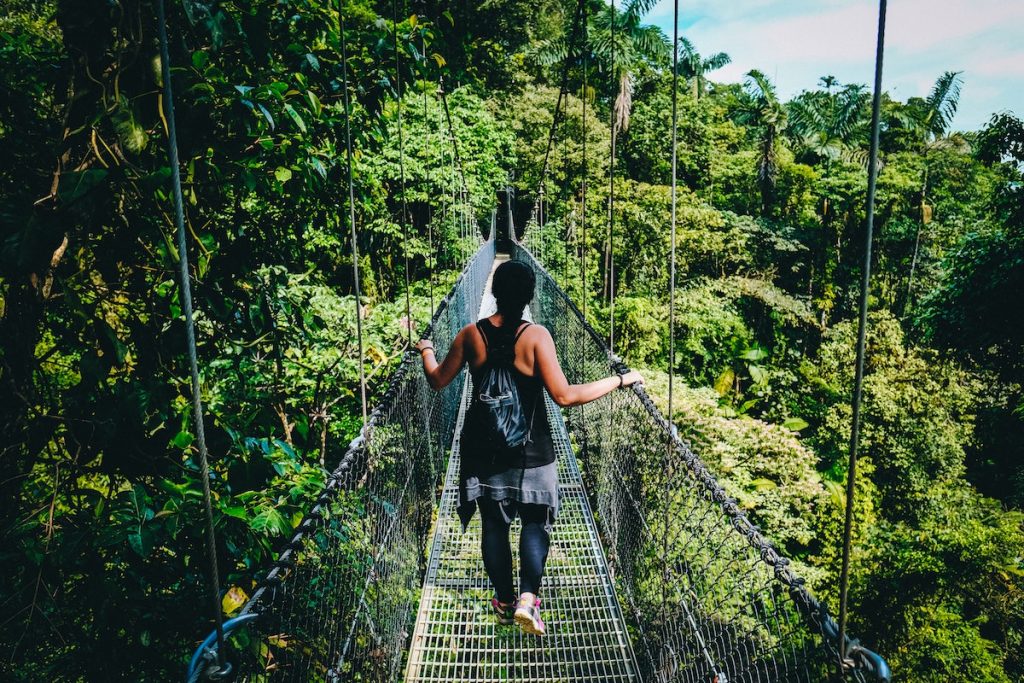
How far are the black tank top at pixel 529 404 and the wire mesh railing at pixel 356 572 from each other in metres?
0.32

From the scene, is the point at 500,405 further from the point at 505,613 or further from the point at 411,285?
the point at 411,285

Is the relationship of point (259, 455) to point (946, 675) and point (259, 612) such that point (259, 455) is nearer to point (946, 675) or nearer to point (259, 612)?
point (259, 612)

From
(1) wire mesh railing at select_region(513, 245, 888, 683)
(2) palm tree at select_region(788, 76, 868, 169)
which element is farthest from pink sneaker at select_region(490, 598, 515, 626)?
(2) palm tree at select_region(788, 76, 868, 169)

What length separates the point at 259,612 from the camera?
898 mm

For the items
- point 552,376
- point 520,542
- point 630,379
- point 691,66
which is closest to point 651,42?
point 691,66

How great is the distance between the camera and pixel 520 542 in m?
1.49

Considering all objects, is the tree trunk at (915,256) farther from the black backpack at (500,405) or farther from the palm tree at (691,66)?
the black backpack at (500,405)

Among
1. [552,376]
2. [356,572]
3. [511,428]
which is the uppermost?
[552,376]

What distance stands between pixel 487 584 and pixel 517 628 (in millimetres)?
204

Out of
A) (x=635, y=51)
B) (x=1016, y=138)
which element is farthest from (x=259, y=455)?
(x=635, y=51)

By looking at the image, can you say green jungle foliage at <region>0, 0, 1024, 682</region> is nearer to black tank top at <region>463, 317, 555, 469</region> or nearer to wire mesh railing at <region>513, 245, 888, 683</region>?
black tank top at <region>463, 317, 555, 469</region>

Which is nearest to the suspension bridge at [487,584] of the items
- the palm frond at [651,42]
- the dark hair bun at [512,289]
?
the dark hair bun at [512,289]

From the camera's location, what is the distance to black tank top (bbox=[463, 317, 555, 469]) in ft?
4.63

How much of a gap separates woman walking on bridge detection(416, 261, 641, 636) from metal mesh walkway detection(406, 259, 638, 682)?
11.8 inches
